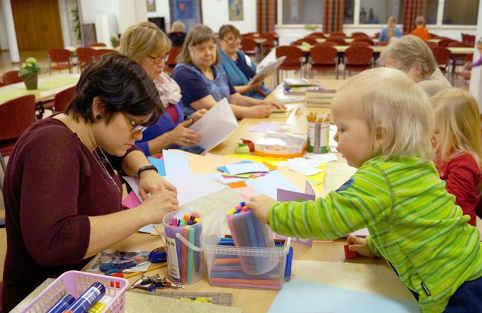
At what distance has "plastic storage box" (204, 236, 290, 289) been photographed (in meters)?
1.10

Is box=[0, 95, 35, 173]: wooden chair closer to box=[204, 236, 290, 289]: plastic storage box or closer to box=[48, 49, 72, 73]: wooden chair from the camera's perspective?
box=[204, 236, 290, 289]: plastic storage box

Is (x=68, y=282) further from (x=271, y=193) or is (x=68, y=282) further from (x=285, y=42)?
(x=285, y=42)

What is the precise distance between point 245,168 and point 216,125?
387mm

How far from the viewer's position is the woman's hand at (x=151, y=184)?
1496 millimetres

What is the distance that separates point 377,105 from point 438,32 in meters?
12.5

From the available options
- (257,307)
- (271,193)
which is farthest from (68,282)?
(271,193)

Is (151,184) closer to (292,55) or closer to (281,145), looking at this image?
(281,145)

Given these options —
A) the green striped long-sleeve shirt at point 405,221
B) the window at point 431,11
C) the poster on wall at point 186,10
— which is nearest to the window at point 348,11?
the window at point 431,11

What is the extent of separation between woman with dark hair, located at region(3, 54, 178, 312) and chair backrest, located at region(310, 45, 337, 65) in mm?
7008

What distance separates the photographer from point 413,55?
2.54 metres

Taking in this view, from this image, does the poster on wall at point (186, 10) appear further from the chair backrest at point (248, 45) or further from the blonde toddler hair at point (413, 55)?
the blonde toddler hair at point (413, 55)

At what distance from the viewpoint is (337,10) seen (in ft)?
40.2

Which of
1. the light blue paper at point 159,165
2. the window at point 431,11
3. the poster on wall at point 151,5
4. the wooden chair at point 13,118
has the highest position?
the poster on wall at point 151,5

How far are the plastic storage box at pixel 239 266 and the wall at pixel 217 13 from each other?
12632mm
